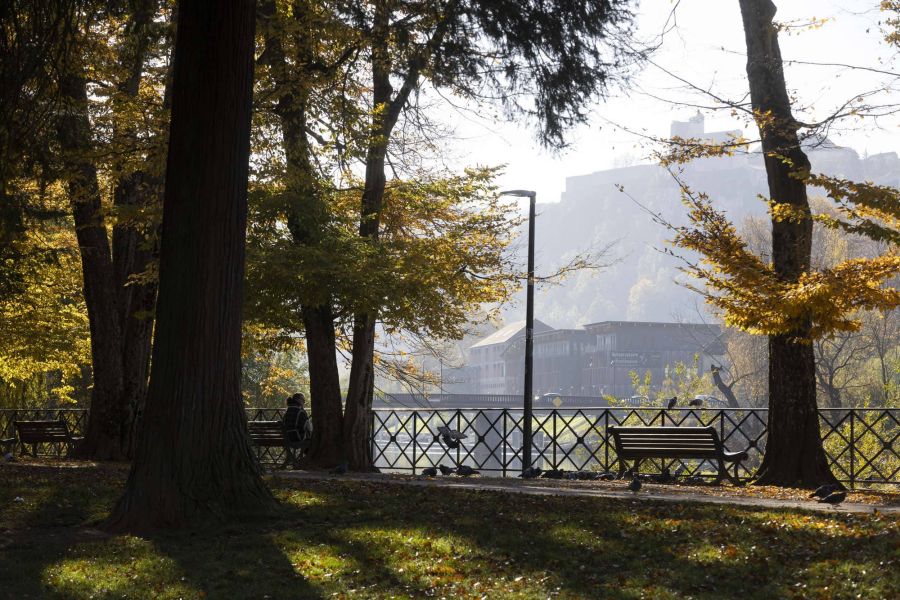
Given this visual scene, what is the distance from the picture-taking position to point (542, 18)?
10188 millimetres

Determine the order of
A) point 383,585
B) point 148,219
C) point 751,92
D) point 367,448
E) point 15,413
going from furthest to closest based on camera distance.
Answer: point 15,413 → point 367,448 → point 148,219 → point 751,92 → point 383,585

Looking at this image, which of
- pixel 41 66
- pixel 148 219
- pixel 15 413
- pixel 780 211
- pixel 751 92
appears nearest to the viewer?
pixel 41 66

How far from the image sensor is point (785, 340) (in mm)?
13359

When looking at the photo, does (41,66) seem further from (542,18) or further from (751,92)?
(751,92)

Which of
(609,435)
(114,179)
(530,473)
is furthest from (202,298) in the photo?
(609,435)

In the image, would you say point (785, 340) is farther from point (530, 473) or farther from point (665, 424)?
point (665, 424)

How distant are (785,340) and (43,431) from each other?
1448cm

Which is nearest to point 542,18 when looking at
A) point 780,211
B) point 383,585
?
point 780,211

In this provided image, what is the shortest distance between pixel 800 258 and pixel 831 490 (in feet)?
12.2

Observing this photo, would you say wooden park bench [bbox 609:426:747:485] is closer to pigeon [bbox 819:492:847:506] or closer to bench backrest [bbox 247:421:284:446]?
pigeon [bbox 819:492:847:506]

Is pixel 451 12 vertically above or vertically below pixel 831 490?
above

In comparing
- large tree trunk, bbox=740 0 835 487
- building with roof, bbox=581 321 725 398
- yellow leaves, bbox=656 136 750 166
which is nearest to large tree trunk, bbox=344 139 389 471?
yellow leaves, bbox=656 136 750 166

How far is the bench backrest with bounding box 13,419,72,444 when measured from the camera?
66.7 feet

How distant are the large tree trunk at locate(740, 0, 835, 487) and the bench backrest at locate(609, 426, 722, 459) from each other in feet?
2.46
